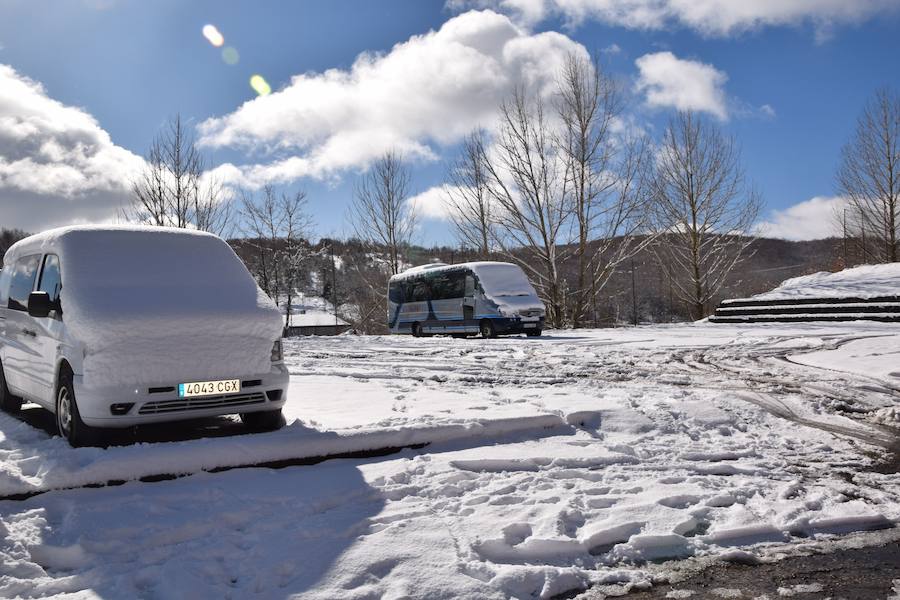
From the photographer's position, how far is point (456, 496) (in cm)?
426

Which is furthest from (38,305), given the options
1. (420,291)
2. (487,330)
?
(420,291)

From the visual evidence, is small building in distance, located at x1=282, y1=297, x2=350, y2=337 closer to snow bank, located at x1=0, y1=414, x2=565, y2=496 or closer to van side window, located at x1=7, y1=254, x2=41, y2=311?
van side window, located at x1=7, y1=254, x2=41, y2=311

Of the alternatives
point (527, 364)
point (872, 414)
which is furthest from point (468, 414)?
point (527, 364)

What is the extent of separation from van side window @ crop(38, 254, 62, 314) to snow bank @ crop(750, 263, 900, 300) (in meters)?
22.1

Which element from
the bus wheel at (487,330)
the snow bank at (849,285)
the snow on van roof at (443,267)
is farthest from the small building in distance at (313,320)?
the snow bank at (849,285)

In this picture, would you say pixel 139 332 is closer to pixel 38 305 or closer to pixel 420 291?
pixel 38 305

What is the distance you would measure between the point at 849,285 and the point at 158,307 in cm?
2376

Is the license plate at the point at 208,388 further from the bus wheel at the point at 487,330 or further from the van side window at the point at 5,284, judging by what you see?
the bus wheel at the point at 487,330

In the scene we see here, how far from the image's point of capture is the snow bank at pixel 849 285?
67.6ft

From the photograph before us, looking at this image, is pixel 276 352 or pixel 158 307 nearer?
pixel 158 307

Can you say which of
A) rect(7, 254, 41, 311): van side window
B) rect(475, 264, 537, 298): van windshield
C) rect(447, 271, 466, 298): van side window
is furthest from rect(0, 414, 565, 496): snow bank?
rect(447, 271, 466, 298): van side window

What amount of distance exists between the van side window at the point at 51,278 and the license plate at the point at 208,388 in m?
1.50

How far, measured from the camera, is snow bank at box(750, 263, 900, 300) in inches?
811

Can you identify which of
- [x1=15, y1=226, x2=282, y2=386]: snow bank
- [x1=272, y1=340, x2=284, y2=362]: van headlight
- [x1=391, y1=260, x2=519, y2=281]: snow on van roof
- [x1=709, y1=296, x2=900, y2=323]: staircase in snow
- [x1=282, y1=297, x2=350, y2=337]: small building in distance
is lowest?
[x1=282, y1=297, x2=350, y2=337]: small building in distance
